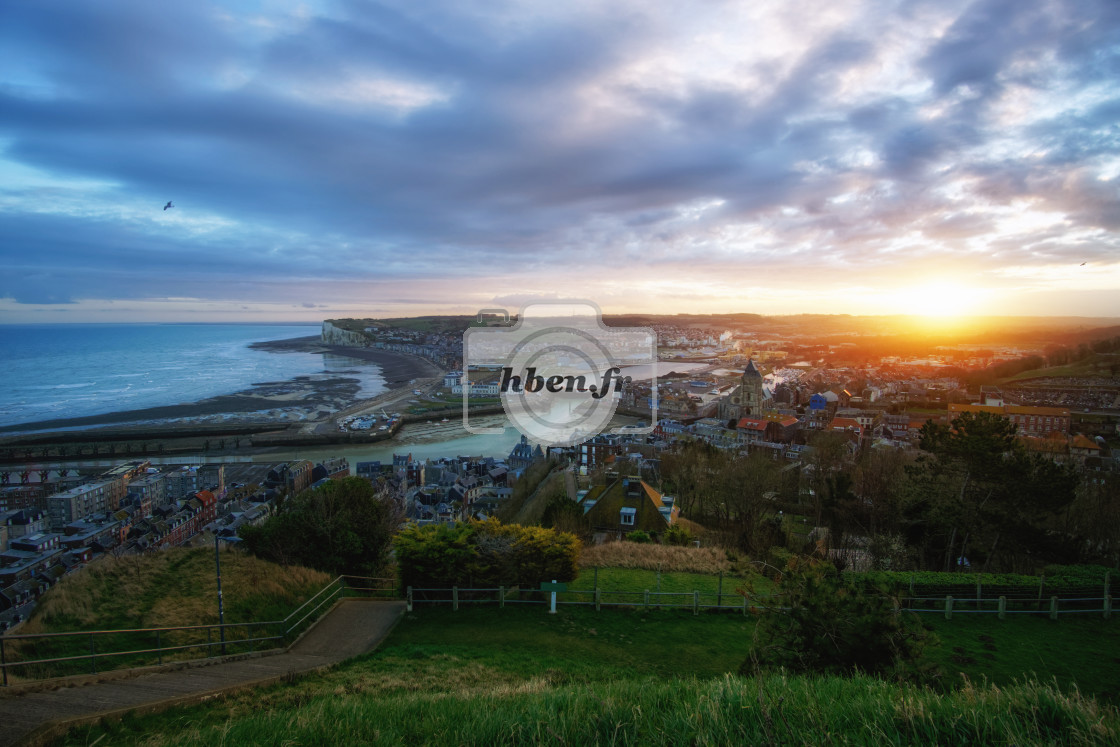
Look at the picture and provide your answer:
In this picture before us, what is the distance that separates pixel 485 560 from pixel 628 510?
5.51 meters

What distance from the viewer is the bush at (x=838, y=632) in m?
3.33

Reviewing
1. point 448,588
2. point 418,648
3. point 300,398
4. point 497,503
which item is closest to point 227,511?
point 497,503

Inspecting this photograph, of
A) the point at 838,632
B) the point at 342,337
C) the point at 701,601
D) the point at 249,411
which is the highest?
the point at 342,337

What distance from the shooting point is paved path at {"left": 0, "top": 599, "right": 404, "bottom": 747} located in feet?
9.90

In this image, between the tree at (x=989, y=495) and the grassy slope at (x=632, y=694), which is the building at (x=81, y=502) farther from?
the tree at (x=989, y=495)

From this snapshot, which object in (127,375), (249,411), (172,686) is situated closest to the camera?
(172,686)

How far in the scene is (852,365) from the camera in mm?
55125

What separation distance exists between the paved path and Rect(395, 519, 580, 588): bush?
0.89 meters

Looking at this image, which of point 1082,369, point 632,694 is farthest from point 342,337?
point 632,694

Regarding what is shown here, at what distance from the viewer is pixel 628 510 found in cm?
1255

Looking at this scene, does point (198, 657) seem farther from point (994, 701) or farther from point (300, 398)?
point (300, 398)

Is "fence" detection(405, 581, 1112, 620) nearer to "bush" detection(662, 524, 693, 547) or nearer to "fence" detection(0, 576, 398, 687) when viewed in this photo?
"fence" detection(0, 576, 398, 687)

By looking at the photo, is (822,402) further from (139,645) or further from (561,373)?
(139,645)

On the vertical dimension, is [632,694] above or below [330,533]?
above
